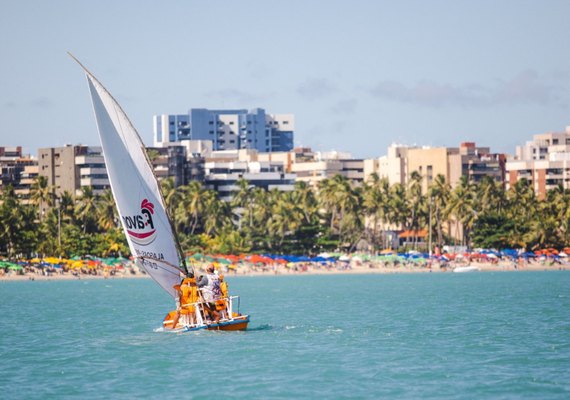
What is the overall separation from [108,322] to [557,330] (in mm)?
22949

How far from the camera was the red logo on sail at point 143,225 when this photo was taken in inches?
1870

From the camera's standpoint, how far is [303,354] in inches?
1690

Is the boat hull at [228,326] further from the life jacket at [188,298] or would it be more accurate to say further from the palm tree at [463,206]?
the palm tree at [463,206]

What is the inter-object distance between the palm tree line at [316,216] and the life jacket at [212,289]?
344 ft

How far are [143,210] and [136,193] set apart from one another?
0.73 meters

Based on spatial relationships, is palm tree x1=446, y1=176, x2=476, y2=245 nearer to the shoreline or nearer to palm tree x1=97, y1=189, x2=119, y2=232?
the shoreline

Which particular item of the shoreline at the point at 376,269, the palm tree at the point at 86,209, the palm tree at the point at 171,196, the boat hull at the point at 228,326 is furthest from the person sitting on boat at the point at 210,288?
the palm tree at the point at 171,196

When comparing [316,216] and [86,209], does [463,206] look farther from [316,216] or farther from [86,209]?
[86,209]

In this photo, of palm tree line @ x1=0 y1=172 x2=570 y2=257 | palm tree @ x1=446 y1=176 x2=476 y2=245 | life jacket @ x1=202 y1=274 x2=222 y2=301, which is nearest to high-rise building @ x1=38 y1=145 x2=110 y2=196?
palm tree line @ x1=0 y1=172 x2=570 y2=257

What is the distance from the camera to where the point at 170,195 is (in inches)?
6634

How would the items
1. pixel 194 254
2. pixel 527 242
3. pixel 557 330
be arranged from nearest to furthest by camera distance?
pixel 557 330, pixel 194 254, pixel 527 242

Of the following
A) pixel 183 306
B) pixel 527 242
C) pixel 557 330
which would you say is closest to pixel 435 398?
pixel 183 306

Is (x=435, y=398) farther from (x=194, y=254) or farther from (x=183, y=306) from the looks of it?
(x=194, y=254)

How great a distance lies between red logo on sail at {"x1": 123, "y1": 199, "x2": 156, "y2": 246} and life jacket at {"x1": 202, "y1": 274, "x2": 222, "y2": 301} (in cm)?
294
